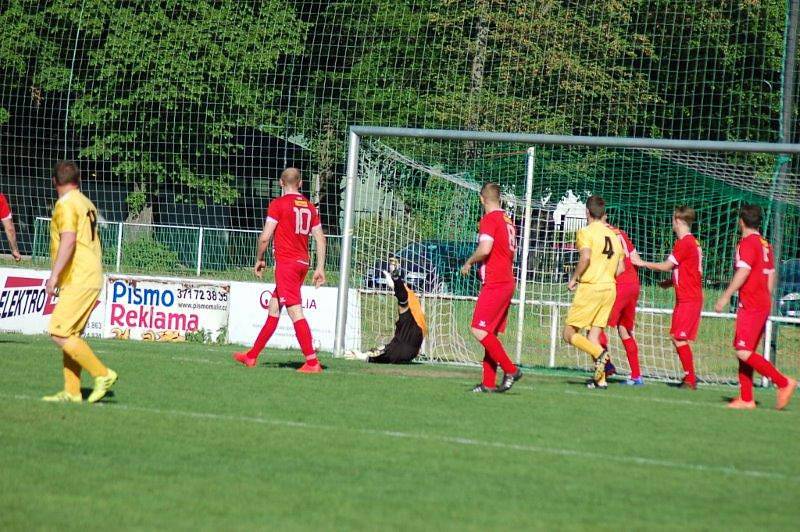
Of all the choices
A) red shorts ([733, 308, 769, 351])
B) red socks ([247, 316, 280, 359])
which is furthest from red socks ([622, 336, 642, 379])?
red socks ([247, 316, 280, 359])

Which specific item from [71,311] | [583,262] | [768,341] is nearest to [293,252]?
[583,262]

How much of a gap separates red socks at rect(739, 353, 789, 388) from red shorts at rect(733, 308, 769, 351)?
10cm

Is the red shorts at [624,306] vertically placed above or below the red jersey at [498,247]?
below

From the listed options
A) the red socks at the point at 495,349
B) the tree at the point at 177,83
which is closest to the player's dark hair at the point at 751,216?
the red socks at the point at 495,349

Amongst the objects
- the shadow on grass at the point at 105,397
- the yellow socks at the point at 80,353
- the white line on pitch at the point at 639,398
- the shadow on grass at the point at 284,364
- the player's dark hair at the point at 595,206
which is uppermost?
the player's dark hair at the point at 595,206

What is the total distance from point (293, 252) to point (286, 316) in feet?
16.3

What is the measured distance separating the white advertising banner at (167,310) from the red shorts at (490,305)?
24.9 ft

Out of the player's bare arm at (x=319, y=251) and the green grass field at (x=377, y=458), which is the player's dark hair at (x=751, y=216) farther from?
the player's bare arm at (x=319, y=251)

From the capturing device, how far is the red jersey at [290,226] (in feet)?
45.1

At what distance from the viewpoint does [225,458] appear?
25.3 ft

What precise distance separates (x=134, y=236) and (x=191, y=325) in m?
6.68

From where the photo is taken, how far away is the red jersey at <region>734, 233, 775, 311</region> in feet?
37.8

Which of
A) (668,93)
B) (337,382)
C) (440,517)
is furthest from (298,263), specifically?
(668,93)

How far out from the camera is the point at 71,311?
9.65 m
